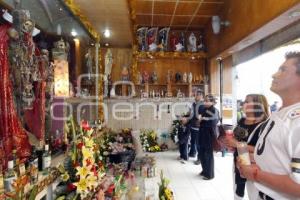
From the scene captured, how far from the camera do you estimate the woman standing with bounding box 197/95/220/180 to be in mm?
4152

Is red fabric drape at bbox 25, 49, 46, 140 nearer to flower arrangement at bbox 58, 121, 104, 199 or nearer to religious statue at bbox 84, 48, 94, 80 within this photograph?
flower arrangement at bbox 58, 121, 104, 199

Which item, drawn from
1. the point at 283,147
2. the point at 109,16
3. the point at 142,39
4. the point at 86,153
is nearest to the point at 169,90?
the point at 142,39

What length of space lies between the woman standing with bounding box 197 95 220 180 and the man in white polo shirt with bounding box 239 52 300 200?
2813 mm

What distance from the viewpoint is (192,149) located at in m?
5.52

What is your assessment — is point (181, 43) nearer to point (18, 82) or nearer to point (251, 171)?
point (18, 82)

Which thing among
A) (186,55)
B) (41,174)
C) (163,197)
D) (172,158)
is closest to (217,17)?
(186,55)

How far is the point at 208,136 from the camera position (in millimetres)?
4184

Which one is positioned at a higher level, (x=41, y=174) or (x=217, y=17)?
(x=217, y=17)

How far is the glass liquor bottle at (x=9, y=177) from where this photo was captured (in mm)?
1272

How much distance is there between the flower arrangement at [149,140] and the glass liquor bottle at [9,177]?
474 centimetres

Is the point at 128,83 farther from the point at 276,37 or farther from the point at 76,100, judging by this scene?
the point at 276,37

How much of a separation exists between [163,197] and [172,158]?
335 cm

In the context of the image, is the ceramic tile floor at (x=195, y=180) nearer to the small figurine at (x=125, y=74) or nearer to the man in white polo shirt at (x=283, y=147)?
the small figurine at (x=125, y=74)

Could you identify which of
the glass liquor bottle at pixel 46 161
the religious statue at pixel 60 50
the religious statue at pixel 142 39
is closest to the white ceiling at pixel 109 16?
the religious statue at pixel 142 39
